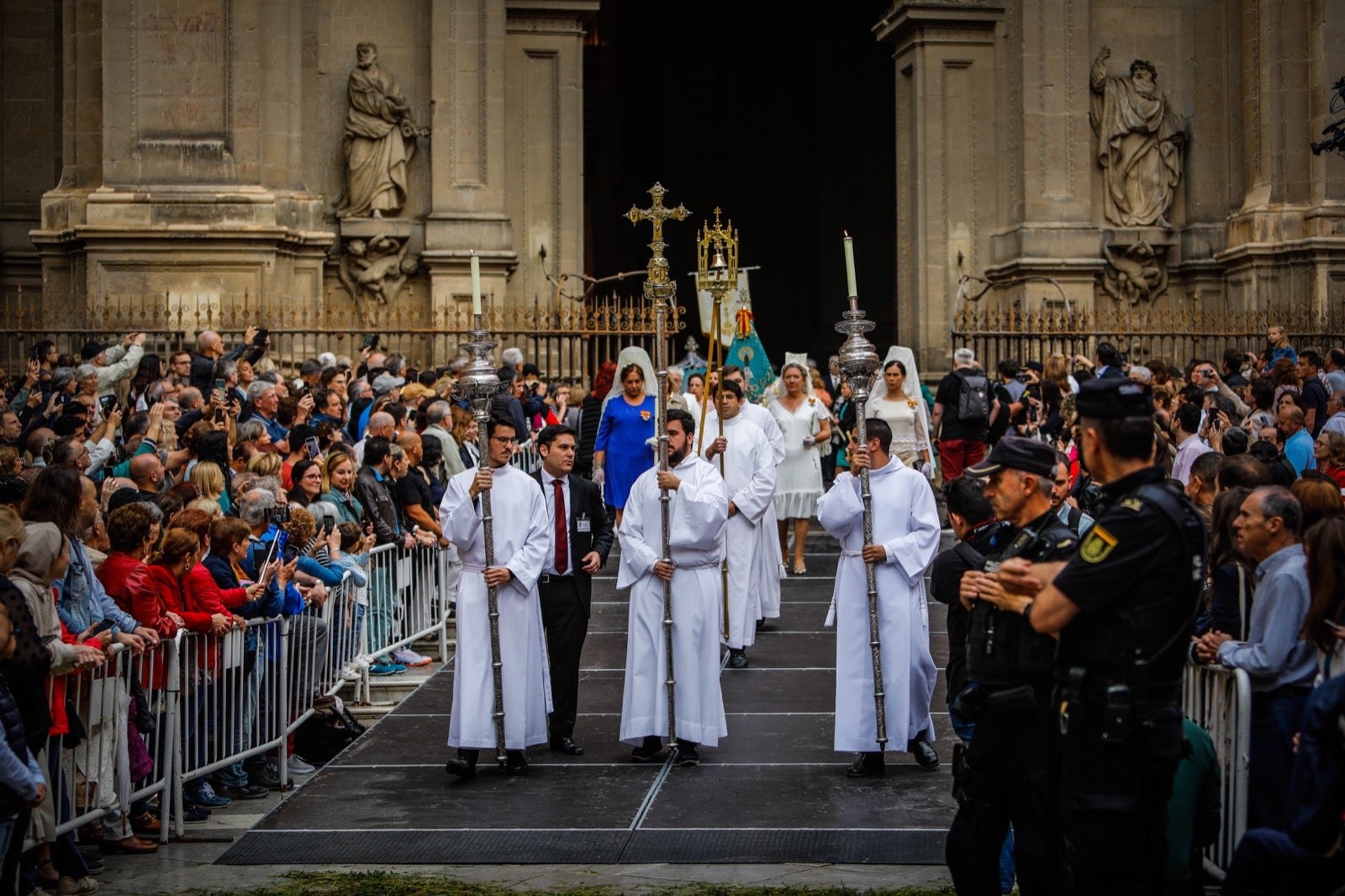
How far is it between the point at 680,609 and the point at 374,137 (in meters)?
16.3

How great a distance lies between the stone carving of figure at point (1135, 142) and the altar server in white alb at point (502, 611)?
718 inches

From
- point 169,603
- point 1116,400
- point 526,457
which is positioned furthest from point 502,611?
point 526,457

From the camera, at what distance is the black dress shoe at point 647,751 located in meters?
10.2

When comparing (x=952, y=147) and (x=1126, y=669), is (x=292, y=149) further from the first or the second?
(x=1126, y=669)

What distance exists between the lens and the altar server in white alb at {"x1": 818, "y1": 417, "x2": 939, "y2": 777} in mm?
9781

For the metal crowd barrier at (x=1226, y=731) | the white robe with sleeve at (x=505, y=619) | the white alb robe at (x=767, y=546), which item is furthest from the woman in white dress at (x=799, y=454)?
the metal crowd barrier at (x=1226, y=731)

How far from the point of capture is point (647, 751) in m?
10.2

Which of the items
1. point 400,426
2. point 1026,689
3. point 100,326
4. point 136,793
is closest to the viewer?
point 1026,689

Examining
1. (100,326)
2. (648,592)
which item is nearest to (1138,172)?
(100,326)

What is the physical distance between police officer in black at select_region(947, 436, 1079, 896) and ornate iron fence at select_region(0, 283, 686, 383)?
48.4 ft

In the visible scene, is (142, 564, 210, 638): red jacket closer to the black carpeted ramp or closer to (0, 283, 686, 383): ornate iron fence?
the black carpeted ramp

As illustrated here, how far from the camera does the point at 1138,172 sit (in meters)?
26.5

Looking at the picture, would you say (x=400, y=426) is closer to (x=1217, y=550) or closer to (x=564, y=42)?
(x=1217, y=550)

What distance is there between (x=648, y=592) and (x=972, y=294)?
17.1 metres
